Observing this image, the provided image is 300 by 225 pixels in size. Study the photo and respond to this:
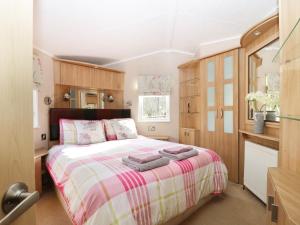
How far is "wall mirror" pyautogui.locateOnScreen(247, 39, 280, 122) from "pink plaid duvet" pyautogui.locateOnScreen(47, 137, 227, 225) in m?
1.08

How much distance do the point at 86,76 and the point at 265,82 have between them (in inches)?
122

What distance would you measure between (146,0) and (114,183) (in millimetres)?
2005

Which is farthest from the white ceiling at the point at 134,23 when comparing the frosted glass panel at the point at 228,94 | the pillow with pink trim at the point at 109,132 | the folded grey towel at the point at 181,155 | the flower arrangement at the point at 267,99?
the folded grey towel at the point at 181,155

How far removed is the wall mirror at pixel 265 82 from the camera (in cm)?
227

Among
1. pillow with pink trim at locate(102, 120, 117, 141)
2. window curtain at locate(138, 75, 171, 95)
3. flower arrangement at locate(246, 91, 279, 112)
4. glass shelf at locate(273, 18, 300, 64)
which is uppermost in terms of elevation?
window curtain at locate(138, 75, 171, 95)

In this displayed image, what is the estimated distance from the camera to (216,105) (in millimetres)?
3207

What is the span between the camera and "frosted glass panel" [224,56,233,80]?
3008 mm

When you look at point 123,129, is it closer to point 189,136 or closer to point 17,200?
point 189,136

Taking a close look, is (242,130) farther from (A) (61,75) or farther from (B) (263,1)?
(A) (61,75)

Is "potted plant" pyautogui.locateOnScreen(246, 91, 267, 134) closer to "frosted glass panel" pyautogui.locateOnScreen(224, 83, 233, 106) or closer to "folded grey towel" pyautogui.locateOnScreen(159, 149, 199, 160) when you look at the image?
"frosted glass panel" pyautogui.locateOnScreen(224, 83, 233, 106)

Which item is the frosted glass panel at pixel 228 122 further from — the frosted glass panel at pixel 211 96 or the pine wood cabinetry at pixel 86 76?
the pine wood cabinetry at pixel 86 76

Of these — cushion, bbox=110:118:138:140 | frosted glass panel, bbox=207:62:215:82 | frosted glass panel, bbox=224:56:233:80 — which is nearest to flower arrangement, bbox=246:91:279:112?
frosted glass panel, bbox=224:56:233:80

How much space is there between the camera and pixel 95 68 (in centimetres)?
373

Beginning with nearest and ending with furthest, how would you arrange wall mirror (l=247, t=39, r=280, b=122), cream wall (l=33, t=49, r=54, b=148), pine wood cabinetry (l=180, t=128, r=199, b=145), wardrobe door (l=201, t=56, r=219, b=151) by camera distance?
wall mirror (l=247, t=39, r=280, b=122), cream wall (l=33, t=49, r=54, b=148), wardrobe door (l=201, t=56, r=219, b=151), pine wood cabinetry (l=180, t=128, r=199, b=145)
